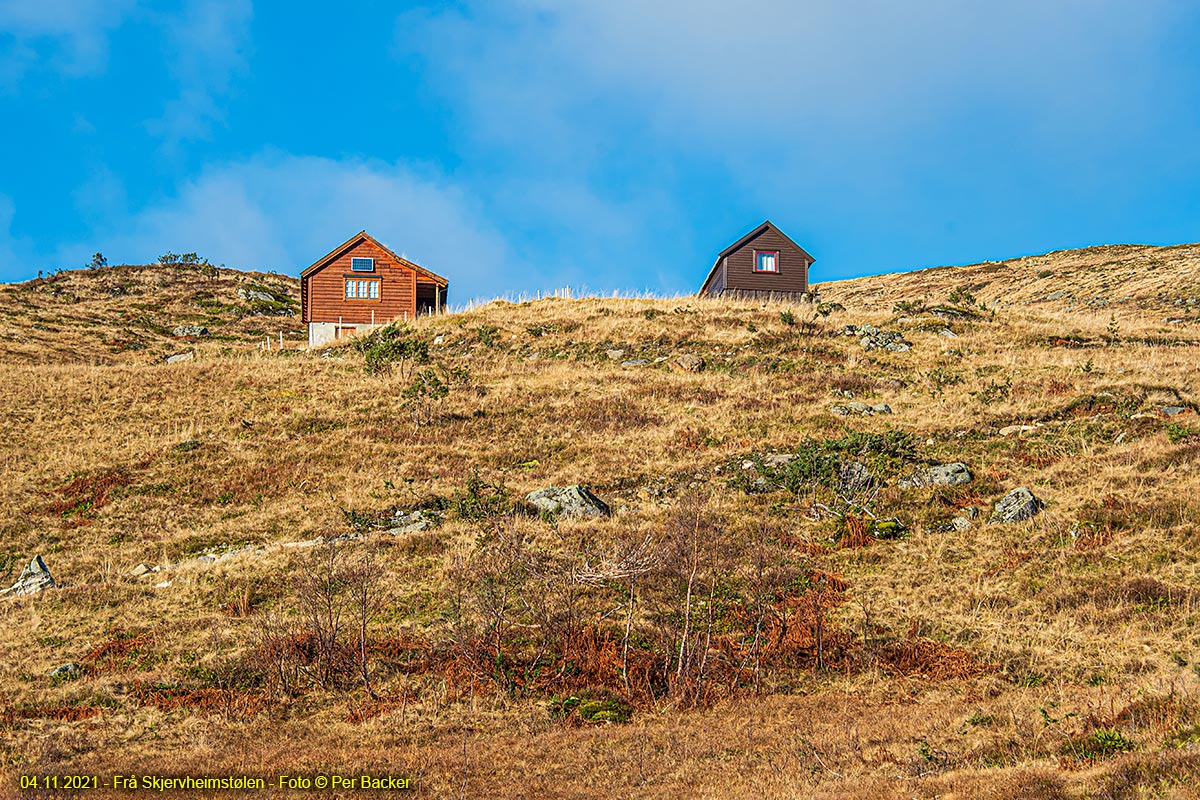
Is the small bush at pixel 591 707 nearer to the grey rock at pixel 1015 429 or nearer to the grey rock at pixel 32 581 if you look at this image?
the grey rock at pixel 32 581

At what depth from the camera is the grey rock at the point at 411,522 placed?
22066 millimetres

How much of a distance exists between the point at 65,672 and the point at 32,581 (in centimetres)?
571

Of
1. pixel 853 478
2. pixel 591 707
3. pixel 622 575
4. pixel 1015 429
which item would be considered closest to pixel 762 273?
pixel 1015 429

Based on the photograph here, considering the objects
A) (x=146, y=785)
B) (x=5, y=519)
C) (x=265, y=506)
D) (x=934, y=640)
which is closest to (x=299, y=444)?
(x=265, y=506)

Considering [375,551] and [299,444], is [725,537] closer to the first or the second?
[375,551]

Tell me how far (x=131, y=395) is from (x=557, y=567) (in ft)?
84.7

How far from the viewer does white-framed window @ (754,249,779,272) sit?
2330 inches

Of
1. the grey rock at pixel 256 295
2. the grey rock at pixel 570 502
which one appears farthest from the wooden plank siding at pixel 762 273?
the grey rock at pixel 256 295

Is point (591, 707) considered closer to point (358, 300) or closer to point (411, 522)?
point (411, 522)

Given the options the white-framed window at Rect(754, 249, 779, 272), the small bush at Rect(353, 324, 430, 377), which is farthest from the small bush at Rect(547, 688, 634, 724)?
the white-framed window at Rect(754, 249, 779, 272)

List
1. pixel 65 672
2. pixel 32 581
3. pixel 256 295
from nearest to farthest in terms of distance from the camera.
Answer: pixel 65 672, pixel 32 581, pixel 256 295

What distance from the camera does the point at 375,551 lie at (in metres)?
20.6

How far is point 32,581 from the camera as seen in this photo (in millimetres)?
19688

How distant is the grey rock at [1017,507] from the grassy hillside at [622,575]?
1.82ft
